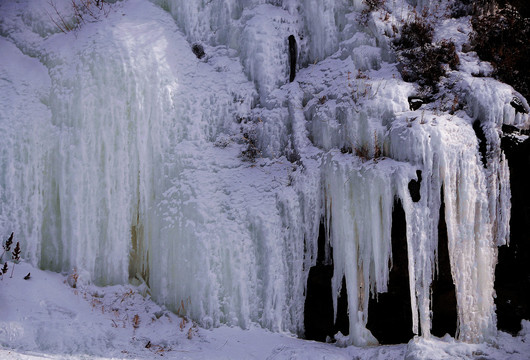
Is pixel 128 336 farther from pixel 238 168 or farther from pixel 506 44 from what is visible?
pixel 506 44

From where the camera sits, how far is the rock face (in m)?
6.83

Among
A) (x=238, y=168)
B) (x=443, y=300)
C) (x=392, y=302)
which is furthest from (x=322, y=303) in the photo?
(x=238, y=168)

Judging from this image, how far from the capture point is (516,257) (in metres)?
6.96

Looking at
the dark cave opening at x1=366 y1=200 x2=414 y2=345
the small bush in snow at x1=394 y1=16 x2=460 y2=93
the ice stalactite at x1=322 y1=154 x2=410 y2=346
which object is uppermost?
the small bush in snow at x1=394 y1=16 x2=460 y2=93

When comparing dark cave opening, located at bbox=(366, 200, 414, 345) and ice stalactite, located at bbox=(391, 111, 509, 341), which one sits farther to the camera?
dark cave opening, located at bbox=(366, 200, 414, 345)

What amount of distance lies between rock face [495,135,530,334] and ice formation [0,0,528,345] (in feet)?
1.18

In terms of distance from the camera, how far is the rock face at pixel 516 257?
683cm

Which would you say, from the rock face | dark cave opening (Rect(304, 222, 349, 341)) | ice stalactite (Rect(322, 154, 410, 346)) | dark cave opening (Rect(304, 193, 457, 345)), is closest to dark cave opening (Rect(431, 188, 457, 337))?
dark cave opening (Rect(304, 193, 457, 345))

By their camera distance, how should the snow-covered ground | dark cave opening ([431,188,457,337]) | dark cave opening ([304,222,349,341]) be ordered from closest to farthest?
the snow-covered ground → dark cave opening ([431,188,457,337]) → dark cave opening ([304,222,349,341])

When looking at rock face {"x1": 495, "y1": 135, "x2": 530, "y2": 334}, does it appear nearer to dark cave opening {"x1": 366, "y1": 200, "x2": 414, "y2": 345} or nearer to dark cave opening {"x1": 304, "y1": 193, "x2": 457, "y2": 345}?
dark cave opening {"x1": 304, "y1": 193, "x2": 457, "y2": 345}

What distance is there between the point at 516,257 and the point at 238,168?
13.8ft

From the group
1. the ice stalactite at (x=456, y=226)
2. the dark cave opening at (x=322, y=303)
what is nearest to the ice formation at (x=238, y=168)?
the ice stalactite at (x=456, y=226)

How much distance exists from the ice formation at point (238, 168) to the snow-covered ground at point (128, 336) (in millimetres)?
255

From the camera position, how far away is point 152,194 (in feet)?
24.1
